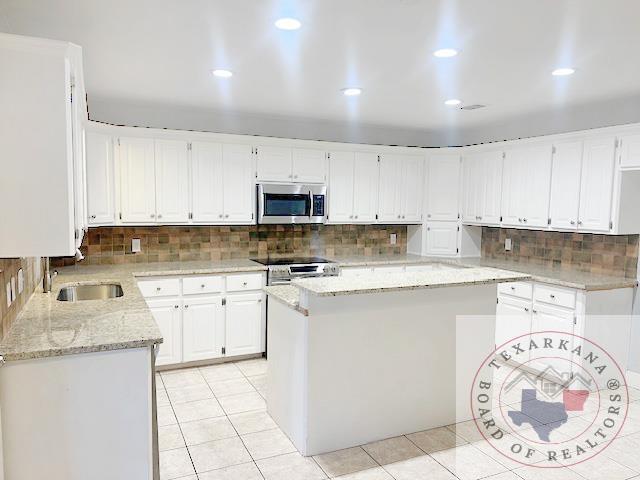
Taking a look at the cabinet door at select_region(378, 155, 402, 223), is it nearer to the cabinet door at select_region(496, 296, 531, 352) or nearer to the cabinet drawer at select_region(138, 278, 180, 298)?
the cabinet door at select_region(496, 296, 531, 352)

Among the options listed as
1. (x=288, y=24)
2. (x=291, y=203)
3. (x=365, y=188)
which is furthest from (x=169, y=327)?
(x=288, y=24)

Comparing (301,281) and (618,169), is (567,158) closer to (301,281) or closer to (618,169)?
(618,169)

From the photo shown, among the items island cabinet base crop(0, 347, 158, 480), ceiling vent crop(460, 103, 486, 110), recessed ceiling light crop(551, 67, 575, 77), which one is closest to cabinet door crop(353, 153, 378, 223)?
ceiling vent crop(460, 103, 486, 110)

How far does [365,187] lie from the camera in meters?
5.47

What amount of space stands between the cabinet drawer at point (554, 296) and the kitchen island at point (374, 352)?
3.49 ft

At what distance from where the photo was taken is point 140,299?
123 inches

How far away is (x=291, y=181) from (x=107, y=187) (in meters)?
1.77

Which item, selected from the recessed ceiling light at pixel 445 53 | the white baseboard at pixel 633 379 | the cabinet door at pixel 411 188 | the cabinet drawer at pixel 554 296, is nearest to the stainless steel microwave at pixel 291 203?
the cabinet door at pixel 411 188

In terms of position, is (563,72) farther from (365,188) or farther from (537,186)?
(365,188)

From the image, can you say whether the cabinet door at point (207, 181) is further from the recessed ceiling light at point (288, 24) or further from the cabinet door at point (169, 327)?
the recessed ceiling light at point (288, 24)

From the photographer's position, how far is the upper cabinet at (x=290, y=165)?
494 centimetres

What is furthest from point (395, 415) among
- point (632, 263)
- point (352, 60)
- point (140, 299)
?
point (632, 263)

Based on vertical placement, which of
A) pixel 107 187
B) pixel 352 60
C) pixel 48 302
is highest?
pixel 352 60

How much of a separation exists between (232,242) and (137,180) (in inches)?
47.4
